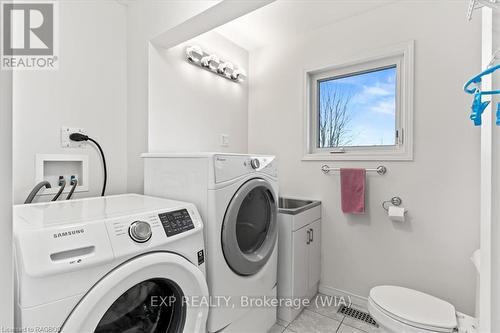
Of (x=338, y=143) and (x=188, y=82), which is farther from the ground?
(x=188, y=82)

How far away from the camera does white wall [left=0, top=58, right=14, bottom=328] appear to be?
16.9 inches

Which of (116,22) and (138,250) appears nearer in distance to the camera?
(138,250)

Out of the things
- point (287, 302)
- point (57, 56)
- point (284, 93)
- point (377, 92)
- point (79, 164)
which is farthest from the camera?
point (284, 93)

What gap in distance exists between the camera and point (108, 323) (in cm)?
84

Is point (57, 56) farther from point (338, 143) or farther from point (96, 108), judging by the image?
point (338, 143)

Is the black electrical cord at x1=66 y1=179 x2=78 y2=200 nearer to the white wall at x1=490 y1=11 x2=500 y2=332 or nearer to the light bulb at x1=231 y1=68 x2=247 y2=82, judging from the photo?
the light bulb at x1=231 y1=68 x2=247 y2=82

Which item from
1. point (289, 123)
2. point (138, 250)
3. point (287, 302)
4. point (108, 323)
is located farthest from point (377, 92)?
point (108, 323)

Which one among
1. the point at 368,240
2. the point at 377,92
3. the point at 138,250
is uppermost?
the point at 377,92

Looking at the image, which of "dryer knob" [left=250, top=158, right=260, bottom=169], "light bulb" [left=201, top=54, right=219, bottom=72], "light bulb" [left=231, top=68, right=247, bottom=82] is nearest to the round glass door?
"dryer knob" [left=250, top=158, right=260, bottom=169]

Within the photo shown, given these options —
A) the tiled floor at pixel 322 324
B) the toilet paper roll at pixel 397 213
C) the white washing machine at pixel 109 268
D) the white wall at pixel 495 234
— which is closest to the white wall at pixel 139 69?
the white washing machine at pixel 109 268

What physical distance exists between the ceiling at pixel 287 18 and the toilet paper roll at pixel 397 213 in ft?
5.03

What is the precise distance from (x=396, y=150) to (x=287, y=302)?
1388mm

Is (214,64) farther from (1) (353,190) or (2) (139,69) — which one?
(1) (353,190)

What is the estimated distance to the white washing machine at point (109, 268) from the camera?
25.6 inches
